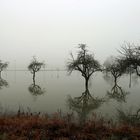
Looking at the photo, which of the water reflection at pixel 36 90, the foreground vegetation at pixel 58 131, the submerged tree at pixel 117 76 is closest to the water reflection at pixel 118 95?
the submerged tree at pixel 117 76

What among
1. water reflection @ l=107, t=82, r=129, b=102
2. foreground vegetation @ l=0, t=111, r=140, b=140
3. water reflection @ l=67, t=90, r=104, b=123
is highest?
foreground vegetation @ l=0, t=111, r=140, b=140

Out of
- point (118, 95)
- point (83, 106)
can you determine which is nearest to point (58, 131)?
point (83, 106)

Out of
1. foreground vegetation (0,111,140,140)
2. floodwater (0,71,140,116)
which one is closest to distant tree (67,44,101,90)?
floodwater (0,71,140,116)

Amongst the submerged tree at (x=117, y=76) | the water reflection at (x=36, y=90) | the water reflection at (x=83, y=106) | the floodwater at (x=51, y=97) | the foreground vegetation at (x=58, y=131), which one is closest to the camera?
the foreground vegetation at (x=58, y=131)

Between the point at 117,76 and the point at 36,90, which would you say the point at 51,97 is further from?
the point at 117,76

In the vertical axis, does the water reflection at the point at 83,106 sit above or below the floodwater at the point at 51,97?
below

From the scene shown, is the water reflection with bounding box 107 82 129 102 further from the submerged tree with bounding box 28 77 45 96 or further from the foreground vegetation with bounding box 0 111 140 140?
the foreground vegetation with bounding box 0 111 140 140

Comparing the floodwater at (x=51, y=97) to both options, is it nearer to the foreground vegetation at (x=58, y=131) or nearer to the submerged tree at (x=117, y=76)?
the submerged tree at (x=117, y=76)

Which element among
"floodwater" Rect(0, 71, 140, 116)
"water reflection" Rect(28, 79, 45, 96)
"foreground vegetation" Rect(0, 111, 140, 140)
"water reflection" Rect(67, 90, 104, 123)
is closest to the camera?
"foreground vegetation" Rect(0, 111, 140, 140)

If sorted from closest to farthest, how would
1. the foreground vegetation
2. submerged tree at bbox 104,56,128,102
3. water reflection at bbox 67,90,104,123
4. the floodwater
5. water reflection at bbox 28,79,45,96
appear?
the foreground vegetation → water reflection at bbox 67,90,104,123 → the floodwater → submerged tree at bbox 104,56,128,102 → water reflection at bbox 28,79,45,96

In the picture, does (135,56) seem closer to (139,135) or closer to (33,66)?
(139,135)

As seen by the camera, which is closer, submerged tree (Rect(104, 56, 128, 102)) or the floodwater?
the floodwater

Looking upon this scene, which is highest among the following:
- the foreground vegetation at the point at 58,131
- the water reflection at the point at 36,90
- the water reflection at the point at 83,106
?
the foreground vegetation at the point at 58,131

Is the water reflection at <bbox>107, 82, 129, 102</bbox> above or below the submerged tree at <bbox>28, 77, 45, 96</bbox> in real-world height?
below
